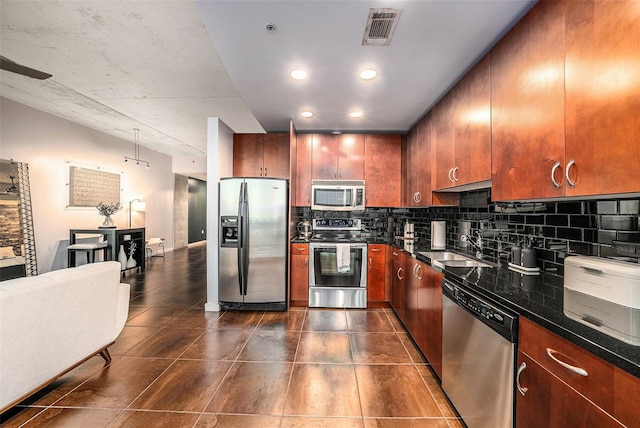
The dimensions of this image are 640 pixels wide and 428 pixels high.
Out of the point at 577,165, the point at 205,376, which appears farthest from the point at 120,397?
the point at 577,165

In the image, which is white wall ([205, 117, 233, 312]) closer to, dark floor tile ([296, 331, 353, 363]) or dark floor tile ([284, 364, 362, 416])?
dark floor tile ([296, 331, 353, 363])

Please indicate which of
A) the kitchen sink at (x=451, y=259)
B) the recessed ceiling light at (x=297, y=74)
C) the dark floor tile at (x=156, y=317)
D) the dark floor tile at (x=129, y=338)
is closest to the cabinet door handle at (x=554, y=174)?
the kitchen sink at (x=451, y=259)

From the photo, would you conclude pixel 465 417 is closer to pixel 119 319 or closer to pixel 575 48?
pixel 575 48

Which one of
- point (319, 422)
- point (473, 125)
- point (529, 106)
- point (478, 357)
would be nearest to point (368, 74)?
point (473, 125)

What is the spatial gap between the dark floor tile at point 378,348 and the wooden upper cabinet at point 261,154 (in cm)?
242

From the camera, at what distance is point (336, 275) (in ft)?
11.5

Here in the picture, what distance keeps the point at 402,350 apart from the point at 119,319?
97.2 inches

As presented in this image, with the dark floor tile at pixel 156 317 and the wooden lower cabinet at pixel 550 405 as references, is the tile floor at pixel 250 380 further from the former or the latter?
the wooden lower cabinet at pixel 550 405

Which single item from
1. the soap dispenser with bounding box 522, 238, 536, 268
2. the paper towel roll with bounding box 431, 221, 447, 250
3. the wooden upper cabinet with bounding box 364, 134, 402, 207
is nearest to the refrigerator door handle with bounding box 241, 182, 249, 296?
the wooden upper cabinet with bounding box 364, 134, 402, 207

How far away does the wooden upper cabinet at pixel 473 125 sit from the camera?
187cm

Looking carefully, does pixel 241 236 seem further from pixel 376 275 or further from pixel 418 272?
pixel 418 272

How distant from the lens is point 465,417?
1.52 meters

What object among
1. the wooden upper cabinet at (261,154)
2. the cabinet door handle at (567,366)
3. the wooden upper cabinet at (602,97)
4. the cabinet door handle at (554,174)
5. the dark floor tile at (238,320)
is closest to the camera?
the cabinet door handle at (567,366)

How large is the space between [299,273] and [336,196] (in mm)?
1170
